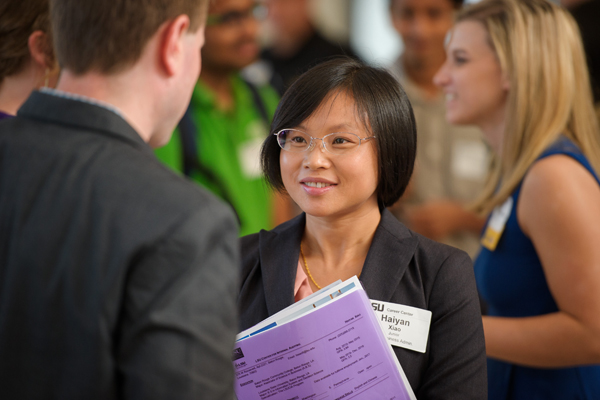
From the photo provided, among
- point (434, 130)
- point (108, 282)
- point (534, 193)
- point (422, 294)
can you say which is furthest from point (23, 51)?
point (434, 130)

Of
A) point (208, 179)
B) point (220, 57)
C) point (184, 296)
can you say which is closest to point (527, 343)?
point (184, 296)

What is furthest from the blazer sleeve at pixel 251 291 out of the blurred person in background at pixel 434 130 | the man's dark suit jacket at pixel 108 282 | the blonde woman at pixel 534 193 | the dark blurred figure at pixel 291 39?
the dark blurred figure at pixel 291 39

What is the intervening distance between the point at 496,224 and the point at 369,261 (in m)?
0.75

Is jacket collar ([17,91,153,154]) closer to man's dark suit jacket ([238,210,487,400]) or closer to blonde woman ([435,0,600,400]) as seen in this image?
man's dark suit jacket ([238,210,487,400])

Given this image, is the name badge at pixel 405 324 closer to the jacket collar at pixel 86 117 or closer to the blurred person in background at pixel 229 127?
the jacket collar at pixel 86 117

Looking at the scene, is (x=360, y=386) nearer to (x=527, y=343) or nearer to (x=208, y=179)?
(x=527, y=343)

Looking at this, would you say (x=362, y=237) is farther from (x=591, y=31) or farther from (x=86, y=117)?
(x=591, y=31)

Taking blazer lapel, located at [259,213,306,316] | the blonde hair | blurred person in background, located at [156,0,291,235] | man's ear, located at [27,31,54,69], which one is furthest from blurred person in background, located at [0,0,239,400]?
Result: blurred person in background, located at [156,0,291,235]

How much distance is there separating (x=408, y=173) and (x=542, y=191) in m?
0.52

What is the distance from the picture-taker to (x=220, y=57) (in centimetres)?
331

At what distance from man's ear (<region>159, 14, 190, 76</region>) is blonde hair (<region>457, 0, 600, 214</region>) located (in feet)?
4.37

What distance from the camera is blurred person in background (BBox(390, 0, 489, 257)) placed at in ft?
11.9

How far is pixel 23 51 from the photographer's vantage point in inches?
56.1

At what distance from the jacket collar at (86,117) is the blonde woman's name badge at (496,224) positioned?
138 cm
